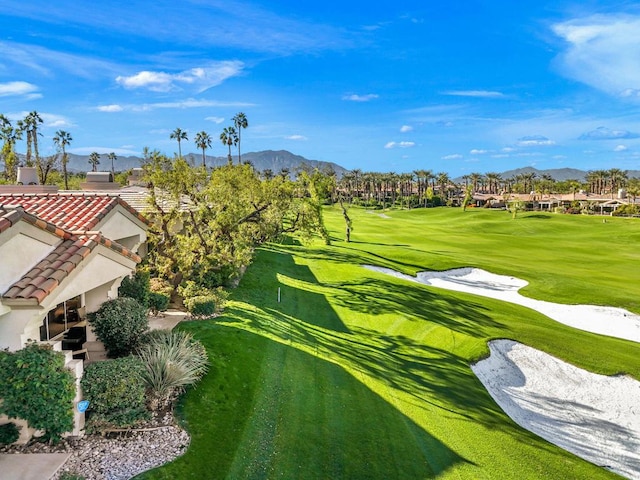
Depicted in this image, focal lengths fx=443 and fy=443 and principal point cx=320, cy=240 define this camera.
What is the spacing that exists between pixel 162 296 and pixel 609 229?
68.1 metres

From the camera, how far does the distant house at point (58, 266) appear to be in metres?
8.27

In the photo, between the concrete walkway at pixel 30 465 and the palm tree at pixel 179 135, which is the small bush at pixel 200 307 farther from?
the palm tree at pixel 179 135

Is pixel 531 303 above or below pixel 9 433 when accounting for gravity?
below

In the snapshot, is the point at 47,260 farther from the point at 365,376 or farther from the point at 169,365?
the point at 365,376

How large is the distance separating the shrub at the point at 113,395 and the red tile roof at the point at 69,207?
17.1ft

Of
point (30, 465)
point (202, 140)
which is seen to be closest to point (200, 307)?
point (30, 465)

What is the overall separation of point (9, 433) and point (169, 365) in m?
2.97

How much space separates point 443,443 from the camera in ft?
35.0

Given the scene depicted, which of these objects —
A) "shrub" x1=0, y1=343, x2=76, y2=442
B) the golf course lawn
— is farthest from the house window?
"shrub" x1=0, y1=343, x2=76, y2=442

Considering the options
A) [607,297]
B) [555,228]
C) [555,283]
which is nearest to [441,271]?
[555,283]

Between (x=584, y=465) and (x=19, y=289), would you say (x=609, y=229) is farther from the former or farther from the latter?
(x=19, y=289)

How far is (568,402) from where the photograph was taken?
15445 millimetres

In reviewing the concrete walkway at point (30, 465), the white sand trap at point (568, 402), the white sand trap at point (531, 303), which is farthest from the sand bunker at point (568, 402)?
the concrete walkway at point (30, 465)

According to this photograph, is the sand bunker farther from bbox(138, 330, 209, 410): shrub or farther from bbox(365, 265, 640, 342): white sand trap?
bbox(138, 330, 209, 410): shrub
